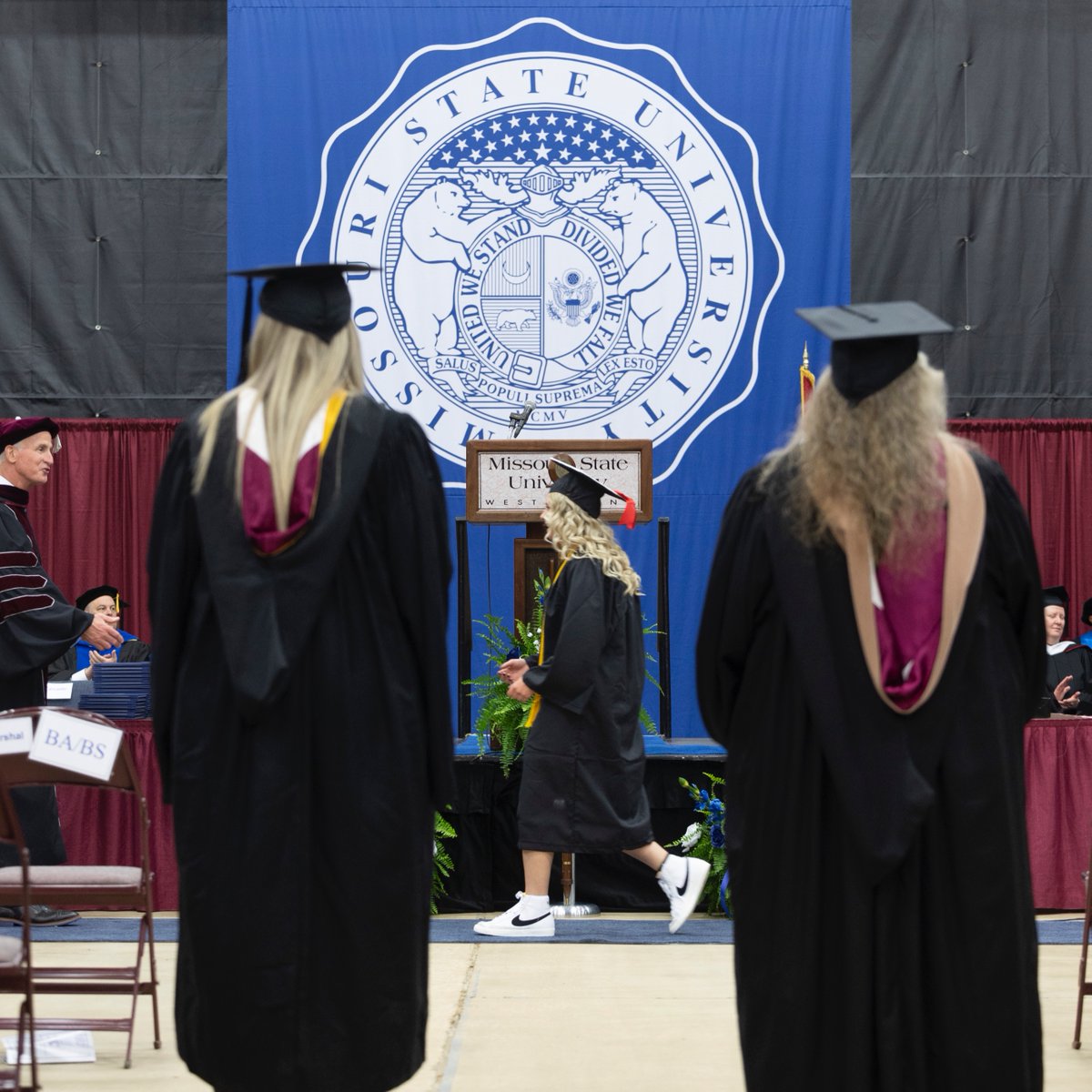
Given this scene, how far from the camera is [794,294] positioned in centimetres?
867

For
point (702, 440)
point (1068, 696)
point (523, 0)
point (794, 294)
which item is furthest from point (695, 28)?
point (1068, 696)

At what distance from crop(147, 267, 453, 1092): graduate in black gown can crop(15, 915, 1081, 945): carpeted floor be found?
9.77 ft

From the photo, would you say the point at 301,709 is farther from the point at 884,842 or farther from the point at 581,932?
the point at 581,932

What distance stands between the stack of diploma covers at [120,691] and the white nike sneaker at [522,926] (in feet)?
5.38

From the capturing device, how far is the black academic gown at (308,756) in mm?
2555

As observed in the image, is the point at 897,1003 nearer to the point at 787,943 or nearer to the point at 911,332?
the point at 787,943

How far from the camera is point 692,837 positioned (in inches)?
237

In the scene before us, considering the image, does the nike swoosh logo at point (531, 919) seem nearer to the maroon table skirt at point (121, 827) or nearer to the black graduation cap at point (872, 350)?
the maroon table skirt at point (121, 827)

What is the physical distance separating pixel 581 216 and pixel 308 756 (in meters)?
6.71

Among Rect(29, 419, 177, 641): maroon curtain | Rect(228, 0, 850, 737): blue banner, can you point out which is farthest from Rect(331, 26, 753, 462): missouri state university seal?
Rect(29, 419, 177, 641): maroon curtain

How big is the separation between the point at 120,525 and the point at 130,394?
88 cm

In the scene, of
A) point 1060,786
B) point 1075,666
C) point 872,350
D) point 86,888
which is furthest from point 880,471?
point 1075,666

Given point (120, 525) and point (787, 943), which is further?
point (120, 525)

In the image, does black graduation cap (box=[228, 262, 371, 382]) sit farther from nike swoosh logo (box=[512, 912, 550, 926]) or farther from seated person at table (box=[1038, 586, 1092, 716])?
seated person at table (box=[1038, 586, 1092, 716])
